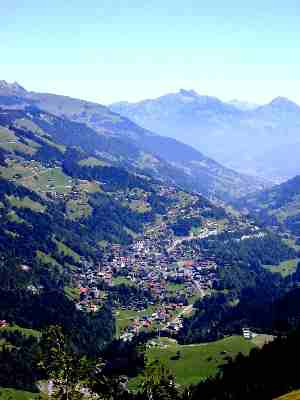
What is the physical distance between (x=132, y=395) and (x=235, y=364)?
108 ft

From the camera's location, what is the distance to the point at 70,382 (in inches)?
3295

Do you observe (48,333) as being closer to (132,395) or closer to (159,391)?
(159,391)

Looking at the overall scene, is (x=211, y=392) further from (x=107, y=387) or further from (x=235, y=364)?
(x=107, y=387)

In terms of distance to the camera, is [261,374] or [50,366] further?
[261,374]

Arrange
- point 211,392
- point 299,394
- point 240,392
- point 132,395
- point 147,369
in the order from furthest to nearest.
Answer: point 132,395 < point 211,392 < point 240,392 < point 299,394 < point 147,369

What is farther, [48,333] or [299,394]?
[299,394]

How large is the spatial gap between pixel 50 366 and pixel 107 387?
2158 cm

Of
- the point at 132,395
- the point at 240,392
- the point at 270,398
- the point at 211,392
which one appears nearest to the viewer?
the point at 270,398

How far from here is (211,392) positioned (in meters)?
166

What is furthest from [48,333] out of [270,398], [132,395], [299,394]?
[132,395]

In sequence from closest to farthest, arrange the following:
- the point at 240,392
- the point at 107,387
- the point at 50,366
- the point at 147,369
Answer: the point at 50,366 < the point at 147,369 < the point at 107,387 < the point at 240,392

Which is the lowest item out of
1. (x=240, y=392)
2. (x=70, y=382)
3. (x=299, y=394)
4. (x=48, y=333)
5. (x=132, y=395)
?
(x=132, y=395)

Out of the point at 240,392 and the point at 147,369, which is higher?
the point at 147,369

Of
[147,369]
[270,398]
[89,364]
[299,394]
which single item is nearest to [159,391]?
[147,369]
